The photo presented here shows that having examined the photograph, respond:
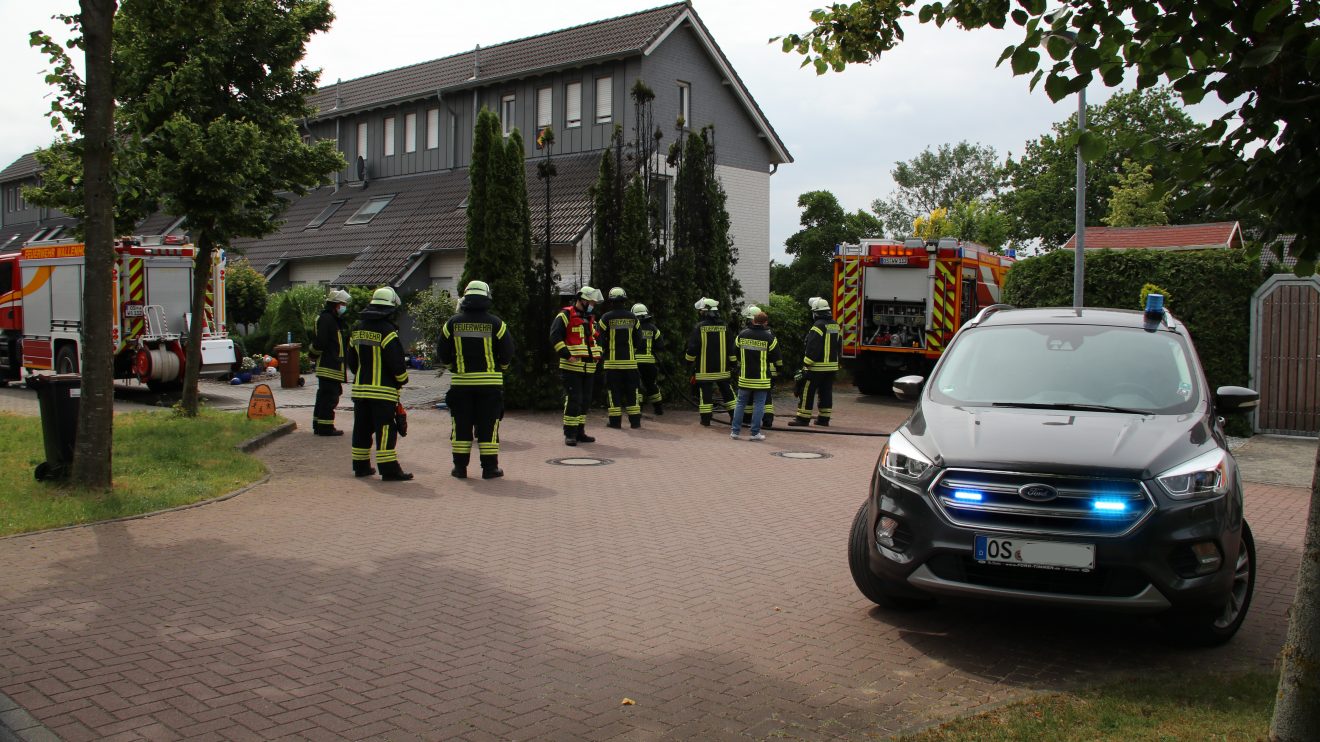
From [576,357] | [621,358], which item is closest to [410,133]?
[621,358]

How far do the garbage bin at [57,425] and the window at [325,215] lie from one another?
2408cm

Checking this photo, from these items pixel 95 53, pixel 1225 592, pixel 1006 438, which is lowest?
pixel 1225 592

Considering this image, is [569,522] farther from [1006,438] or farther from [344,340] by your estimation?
[344,340]

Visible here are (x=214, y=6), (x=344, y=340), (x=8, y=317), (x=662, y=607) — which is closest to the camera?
(x=662, y=607)

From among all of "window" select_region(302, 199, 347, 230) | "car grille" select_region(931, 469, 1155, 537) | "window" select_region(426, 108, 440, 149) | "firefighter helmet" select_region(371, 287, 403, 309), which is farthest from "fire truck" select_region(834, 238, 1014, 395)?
"window" select_region(302, 199, 347, 230)

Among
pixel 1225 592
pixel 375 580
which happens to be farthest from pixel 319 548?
pixel 1225 592

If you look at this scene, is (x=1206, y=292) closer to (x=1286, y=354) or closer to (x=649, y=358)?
(x=1286, y=354)

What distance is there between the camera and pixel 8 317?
20.1 metres

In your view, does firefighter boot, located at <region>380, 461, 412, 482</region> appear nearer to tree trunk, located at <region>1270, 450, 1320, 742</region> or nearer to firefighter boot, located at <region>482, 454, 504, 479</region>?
firefighter boot, located at <region>482, 454, 504, 479</region>

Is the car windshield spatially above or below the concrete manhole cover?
above

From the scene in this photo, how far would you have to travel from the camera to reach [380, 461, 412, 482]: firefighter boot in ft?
35.0

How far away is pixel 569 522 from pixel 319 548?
2.08m

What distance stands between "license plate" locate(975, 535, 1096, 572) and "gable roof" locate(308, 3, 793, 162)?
22636mm

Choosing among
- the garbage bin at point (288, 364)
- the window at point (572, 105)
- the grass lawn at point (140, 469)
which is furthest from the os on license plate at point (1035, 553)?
the window at point (572, 105)
